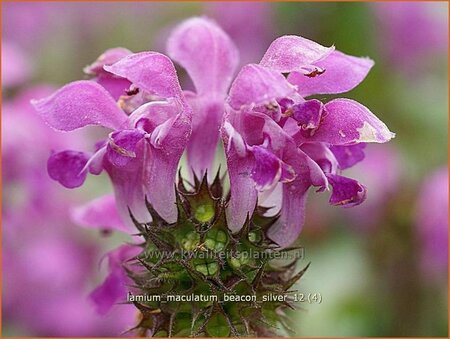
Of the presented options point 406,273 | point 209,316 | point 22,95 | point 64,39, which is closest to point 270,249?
point 209,316

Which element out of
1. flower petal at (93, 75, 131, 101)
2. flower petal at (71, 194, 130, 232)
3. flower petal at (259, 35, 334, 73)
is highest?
flower petal at (259, 35, 334, 73)

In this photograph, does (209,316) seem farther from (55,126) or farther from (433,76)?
(433,76)

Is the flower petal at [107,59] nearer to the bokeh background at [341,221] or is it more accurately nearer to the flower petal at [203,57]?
the flower petal at [203,57]

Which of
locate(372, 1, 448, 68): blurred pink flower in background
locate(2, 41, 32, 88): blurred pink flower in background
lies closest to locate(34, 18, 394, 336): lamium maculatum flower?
locate(2, 41, 32, 88): blurred pink flower in background

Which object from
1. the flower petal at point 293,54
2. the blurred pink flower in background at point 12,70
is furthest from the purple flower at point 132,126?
the blurred pink flower in background at point 12,70

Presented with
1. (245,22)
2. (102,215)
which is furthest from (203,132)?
(245,22)

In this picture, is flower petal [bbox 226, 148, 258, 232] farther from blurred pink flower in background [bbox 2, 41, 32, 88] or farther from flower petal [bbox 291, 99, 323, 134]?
blurred pink flower in background [bbox 2, 41, 32, 88]

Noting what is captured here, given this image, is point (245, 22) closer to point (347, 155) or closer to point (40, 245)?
point (40, 245)
